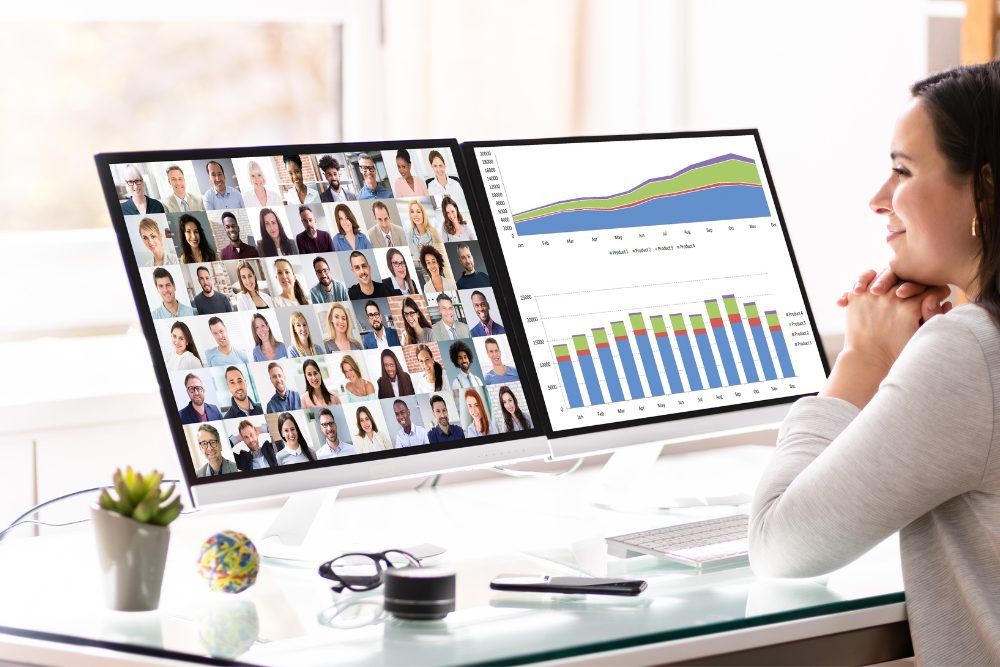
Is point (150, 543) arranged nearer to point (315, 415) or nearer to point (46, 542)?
point (315, 415)

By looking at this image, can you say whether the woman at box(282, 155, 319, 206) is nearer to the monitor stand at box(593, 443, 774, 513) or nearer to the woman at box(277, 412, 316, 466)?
the woman at box(277, 412, 316, 466)

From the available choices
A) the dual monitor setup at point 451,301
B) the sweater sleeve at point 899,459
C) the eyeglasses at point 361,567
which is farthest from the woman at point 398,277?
the sweater sleeve at point 899,459

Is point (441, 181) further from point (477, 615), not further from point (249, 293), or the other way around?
point (477, 615)

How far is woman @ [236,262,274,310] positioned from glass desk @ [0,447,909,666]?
30 cm

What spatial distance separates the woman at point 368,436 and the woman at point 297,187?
0.84ft

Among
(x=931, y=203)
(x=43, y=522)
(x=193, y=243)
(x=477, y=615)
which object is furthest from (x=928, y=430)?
(x=43, y=522)

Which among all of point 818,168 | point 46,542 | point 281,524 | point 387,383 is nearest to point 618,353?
point 387,383

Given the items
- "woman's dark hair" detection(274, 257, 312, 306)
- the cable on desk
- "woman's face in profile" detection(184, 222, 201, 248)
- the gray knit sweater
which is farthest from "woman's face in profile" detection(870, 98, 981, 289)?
the cable on desk

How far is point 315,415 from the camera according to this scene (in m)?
1.25

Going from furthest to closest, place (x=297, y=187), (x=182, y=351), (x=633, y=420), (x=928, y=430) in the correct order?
(x=633, y=420) < (x=297, y=187) < (x=182, y=351) < (x=928, y=430)

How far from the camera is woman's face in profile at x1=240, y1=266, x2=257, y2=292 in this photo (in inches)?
49.9

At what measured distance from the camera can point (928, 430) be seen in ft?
3.19

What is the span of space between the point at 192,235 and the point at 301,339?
168 millimetres

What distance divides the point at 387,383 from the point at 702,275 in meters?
0.48
